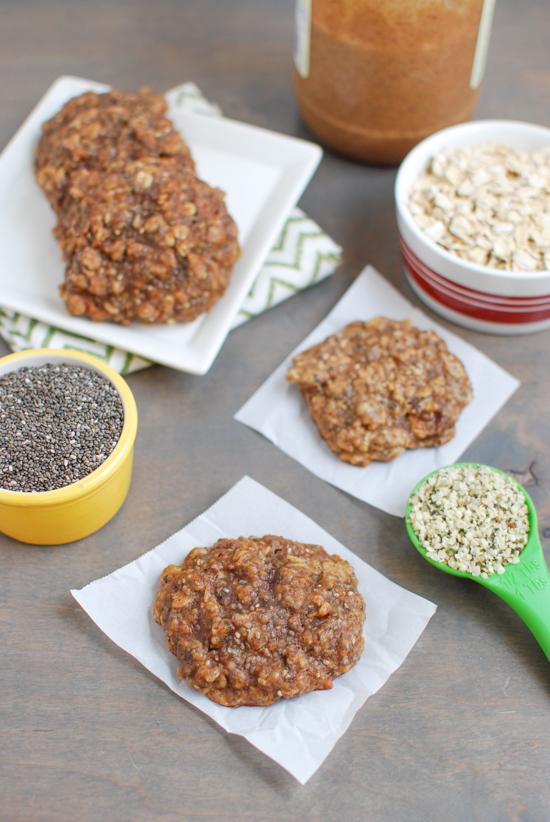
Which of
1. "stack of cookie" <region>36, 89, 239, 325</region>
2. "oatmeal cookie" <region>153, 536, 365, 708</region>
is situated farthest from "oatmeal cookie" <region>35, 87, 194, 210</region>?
"oatmeal cookie" <region>153, 536, 365, 708</region>

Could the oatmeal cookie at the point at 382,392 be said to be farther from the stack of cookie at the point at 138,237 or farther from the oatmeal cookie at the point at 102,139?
the oatmeal cookie at the point at 102,139

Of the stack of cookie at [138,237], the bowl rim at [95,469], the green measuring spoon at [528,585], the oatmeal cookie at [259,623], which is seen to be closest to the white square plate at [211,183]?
the stack of cookie at [138,237]

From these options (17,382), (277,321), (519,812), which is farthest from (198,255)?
(519,812)

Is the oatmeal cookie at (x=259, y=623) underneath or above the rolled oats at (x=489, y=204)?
underneath

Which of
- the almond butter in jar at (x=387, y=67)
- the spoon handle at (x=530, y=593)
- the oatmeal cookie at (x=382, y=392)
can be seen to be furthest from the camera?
the almond butter in jar at (x=387, y=67)

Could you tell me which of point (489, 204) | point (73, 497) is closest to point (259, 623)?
point (73, 497)
